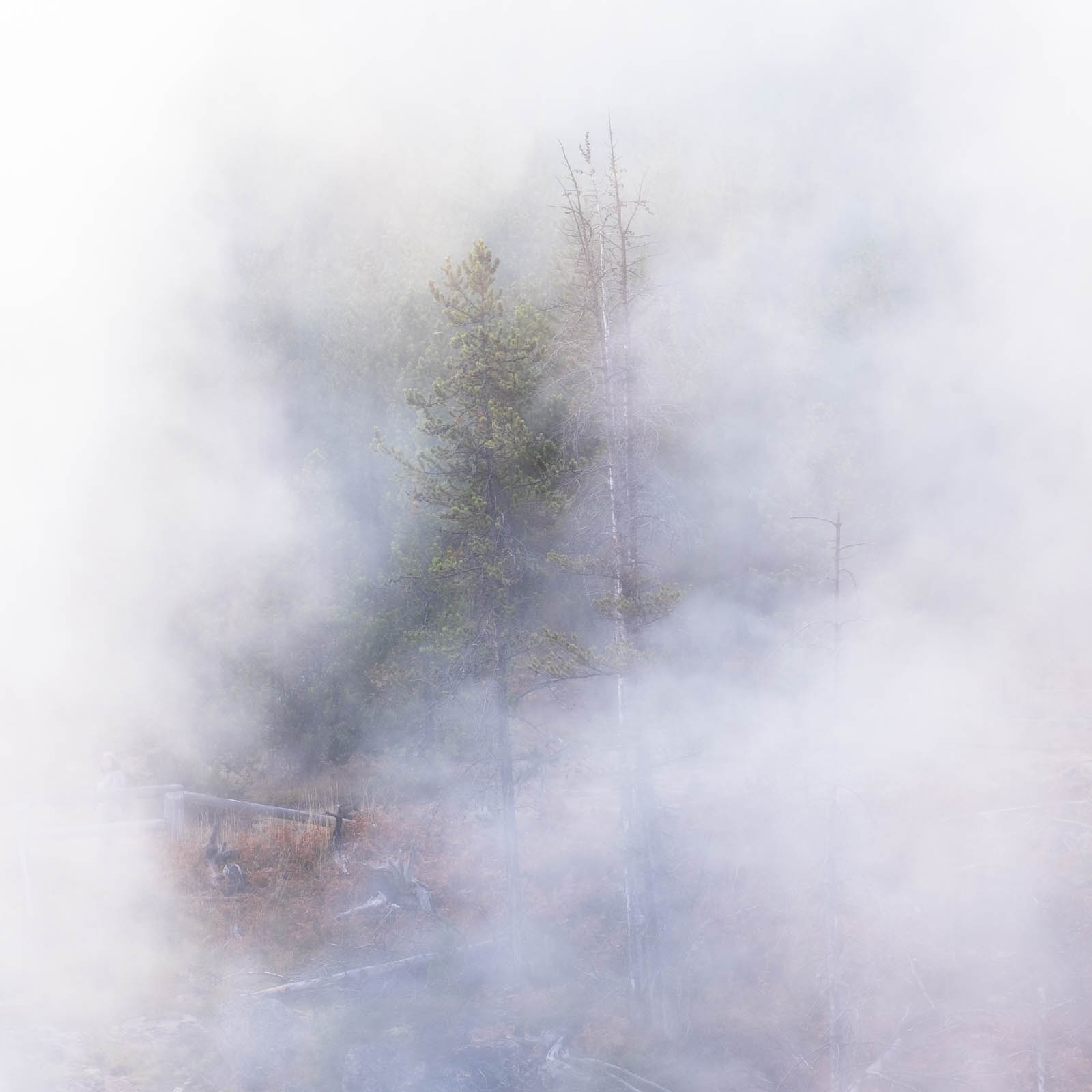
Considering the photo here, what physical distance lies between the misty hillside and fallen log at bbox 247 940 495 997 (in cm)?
5

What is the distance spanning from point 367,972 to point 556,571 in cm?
517

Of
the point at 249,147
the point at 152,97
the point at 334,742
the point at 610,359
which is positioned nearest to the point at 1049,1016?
the point at 610,359

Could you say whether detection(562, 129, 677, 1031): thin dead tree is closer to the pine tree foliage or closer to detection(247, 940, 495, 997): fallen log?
the pine tree foliage

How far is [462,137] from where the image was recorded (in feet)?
64.1

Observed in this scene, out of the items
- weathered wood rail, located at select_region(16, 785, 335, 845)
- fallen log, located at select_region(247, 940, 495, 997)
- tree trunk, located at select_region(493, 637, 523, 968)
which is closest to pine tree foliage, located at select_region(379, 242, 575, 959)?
tree trunk, located at select_region(493, 637, 523, 968)

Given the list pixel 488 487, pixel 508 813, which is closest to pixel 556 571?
pixel 488 487

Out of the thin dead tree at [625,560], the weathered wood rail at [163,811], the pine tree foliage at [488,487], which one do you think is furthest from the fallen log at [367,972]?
the weathered wood rail at [163,811]

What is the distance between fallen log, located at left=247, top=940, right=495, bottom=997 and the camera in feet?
32.1

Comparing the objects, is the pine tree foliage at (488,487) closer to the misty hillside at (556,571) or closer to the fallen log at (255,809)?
the misty hillside at (556,571)

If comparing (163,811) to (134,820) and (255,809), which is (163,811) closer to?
(134,820)

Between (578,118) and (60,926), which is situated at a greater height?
(578,118)

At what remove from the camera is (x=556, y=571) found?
12211mm

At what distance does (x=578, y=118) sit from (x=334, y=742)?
14.7 metres

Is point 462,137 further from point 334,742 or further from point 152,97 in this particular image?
point 334,742
